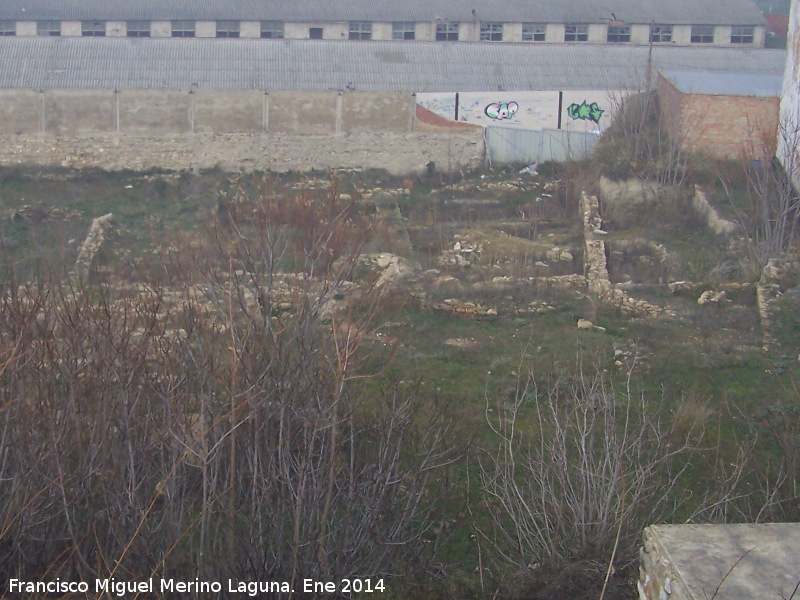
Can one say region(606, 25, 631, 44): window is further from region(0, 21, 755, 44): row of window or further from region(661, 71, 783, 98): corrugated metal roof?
region(661, 71, 783, 98): corrugated metal roof

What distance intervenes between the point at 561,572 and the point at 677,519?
195 cm

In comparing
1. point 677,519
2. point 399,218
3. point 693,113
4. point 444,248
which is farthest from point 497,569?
point 693,113

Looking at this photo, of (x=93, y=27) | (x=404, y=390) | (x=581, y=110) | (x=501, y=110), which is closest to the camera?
(x=404, y=390)

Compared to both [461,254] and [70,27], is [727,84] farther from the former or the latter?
[70,27]

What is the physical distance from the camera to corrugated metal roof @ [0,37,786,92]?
22953 millimetres

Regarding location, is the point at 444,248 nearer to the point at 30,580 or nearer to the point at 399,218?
the point at 399,218

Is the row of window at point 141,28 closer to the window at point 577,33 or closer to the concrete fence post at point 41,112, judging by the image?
the window at point 577,33

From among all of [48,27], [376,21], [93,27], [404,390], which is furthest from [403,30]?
[404,390]

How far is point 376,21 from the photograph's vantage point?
3167 cm

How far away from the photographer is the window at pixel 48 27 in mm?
31344

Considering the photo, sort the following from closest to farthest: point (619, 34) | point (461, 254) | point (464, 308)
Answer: point (464, 308) → point (461, 254) → point (619, 34)

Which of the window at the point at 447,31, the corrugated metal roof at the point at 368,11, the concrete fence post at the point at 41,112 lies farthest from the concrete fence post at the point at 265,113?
the window at the point at 447,31

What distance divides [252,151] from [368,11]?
11977 mm

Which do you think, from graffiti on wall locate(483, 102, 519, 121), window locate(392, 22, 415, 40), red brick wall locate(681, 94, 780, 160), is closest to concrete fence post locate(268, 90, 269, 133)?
graffiti on wall locate(483, 102, 519, 121)
